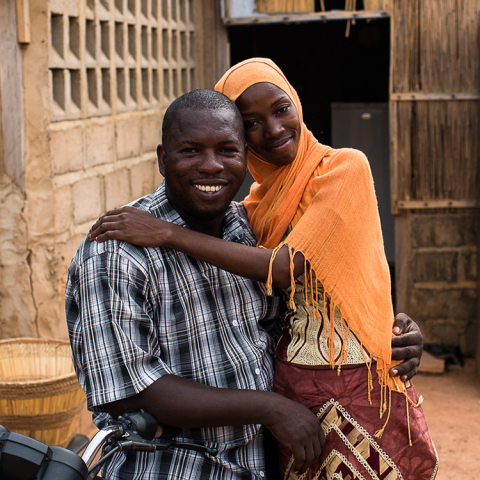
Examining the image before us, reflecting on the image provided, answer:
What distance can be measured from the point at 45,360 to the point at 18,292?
0.39m

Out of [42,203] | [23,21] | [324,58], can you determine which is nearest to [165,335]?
[42,203]

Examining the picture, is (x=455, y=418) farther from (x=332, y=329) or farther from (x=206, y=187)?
(x=206, y=187)

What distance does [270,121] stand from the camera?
205cm

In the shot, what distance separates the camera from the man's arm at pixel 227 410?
1.67m

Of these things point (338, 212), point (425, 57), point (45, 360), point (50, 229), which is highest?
point (425, 57)

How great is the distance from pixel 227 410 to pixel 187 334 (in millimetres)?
233

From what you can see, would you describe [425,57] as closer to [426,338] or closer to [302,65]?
[426,338]

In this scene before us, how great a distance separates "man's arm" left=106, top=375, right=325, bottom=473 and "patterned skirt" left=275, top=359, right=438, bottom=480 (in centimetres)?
7

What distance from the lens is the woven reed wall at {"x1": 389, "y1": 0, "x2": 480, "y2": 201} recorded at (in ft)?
18.2

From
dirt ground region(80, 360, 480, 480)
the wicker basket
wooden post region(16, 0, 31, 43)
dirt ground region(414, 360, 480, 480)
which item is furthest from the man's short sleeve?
dirt ground region(414, 360, 480, 480)

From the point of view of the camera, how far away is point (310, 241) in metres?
1.90

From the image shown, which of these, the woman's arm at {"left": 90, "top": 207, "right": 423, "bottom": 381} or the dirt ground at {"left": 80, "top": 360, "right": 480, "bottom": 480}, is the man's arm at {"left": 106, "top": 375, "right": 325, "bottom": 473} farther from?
the dirt ground at {"left": 80, "top": 360, "right": 480, "bottom": 480}

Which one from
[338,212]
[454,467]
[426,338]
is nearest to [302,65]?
[426,338]

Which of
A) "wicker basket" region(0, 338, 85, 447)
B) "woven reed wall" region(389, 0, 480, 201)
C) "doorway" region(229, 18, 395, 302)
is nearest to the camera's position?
"wicker basket" region(0, 338, 85, 447)
